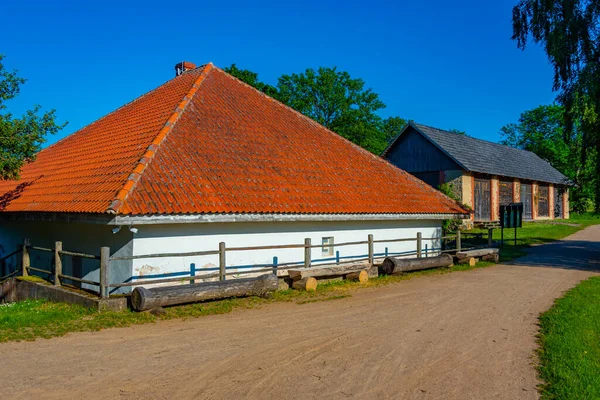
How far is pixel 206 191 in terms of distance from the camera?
38.0 ft

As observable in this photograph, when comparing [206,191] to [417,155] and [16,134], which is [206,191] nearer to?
[16,134]

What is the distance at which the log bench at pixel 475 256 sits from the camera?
17344 mm

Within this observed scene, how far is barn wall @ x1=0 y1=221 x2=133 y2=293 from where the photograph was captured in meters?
10.6

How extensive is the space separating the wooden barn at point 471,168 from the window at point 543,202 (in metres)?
0.26

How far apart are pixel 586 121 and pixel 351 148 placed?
8.16 metres

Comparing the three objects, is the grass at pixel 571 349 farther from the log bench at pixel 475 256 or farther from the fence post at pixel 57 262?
the fence post at pixel 57 262

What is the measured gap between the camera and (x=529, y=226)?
35969mm

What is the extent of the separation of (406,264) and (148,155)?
802 centimetres

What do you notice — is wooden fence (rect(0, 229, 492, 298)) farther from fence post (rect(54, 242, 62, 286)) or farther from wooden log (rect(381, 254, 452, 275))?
wooden log (rect(381, 254, 452, 275))

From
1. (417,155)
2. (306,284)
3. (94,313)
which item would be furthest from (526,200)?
(94,313)

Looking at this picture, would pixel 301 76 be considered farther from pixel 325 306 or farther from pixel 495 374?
Result: pixel 495 374

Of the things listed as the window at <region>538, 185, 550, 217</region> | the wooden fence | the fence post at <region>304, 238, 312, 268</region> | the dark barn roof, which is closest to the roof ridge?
the wooden fence

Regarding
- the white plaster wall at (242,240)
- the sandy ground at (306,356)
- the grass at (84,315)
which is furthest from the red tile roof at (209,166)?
the sandy ground at (306,356)

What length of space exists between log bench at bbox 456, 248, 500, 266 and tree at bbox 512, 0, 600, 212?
4545 mm
